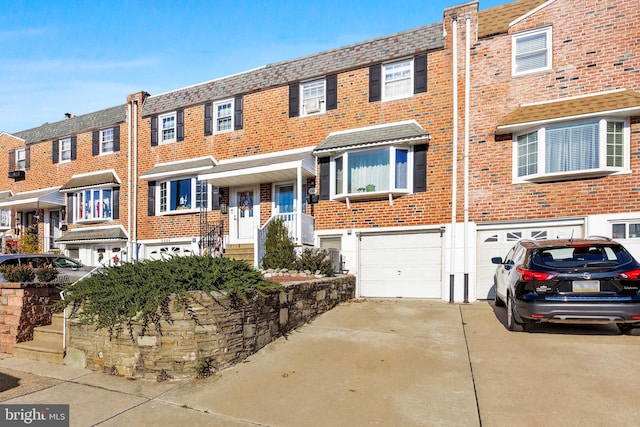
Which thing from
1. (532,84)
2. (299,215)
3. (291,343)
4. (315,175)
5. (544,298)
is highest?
(532,84)

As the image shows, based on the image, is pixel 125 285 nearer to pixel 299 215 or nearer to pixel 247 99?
pixel 299 215

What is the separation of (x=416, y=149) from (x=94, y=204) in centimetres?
1442

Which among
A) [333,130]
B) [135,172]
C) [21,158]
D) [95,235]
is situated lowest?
[95,235]

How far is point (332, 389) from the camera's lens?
15.1 ft

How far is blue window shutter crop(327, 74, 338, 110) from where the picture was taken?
12609 millimetres

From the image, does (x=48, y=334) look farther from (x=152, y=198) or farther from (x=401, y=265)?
(x=152, y=198)

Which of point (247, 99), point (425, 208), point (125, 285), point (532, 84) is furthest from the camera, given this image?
point (247, 99)

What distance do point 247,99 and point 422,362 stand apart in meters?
11.5

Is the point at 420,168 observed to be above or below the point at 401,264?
above

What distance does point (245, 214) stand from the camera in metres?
13.9

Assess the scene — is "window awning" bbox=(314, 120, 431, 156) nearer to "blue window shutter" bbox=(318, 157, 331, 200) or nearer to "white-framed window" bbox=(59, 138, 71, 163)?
"blue window shutter" bbox=(318, 157, 331, 200)

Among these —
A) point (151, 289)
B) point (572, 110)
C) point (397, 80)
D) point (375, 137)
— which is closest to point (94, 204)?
point (375, 137)

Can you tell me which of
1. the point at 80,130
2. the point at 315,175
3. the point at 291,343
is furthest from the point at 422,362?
the point at 80,130

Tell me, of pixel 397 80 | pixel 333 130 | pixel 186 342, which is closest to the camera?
pixel 186 342
